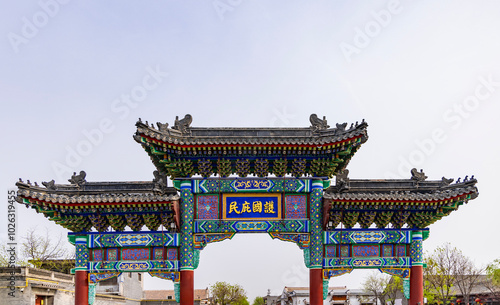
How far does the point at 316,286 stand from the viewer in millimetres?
12344

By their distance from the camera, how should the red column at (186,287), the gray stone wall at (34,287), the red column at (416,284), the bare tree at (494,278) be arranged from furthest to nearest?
the bare tree at (494,278)
the gray stone wall at (34,287)
the red column at (416,284)
the red column at (186,287)

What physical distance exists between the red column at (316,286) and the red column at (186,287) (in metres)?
3.21

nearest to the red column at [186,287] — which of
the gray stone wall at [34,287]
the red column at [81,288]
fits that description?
the red column at [81,288]

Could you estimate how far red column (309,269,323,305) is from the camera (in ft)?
40.4

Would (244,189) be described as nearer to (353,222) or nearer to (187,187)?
(187,187)

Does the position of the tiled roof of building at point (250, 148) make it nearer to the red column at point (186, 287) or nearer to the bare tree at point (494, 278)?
the red column at point (186, 287)

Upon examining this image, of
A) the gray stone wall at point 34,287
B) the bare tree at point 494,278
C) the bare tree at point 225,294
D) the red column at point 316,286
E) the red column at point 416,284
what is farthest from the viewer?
the bare tree at point 225,294

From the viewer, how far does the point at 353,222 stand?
12734 mm

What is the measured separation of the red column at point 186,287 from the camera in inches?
479

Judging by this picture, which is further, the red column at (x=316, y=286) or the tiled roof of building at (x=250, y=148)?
the red column at (x=316, y=286)

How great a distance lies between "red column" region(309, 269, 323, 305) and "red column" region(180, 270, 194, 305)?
321 cm

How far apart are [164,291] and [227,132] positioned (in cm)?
4895

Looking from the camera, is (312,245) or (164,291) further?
(164,291)

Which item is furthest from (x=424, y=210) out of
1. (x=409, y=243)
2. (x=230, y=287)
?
(x=230, y=287)
